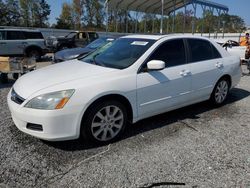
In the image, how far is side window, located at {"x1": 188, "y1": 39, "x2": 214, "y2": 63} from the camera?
4.58 m

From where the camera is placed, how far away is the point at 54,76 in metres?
3.56

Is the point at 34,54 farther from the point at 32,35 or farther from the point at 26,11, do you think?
the point at 26,11

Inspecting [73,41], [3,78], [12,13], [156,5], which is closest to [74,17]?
[12,13]

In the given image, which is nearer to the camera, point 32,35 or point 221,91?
point 221,91

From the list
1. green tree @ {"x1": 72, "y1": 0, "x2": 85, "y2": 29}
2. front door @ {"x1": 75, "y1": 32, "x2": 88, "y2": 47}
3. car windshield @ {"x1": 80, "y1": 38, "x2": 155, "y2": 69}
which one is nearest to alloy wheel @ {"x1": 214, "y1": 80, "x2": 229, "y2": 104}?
car windshield @ {"x1": 80, "y1": 38, "x2": 155, "y2": 69}

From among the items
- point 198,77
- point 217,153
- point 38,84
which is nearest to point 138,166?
point 217,153

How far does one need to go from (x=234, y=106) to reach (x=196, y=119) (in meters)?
1.44

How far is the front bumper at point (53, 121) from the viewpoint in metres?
3.00

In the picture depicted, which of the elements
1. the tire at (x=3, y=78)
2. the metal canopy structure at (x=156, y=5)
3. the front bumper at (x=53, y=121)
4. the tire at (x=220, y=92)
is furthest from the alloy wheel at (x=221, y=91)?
the metal canopy structure at (x=156, y=5)

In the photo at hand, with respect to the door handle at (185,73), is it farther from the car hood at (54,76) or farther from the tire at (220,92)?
the car hood at (54,76)

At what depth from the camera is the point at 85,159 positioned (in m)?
3.10

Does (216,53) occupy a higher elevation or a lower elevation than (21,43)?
lower

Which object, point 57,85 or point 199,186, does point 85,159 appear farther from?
point 199,186

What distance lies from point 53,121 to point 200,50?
3222mm
